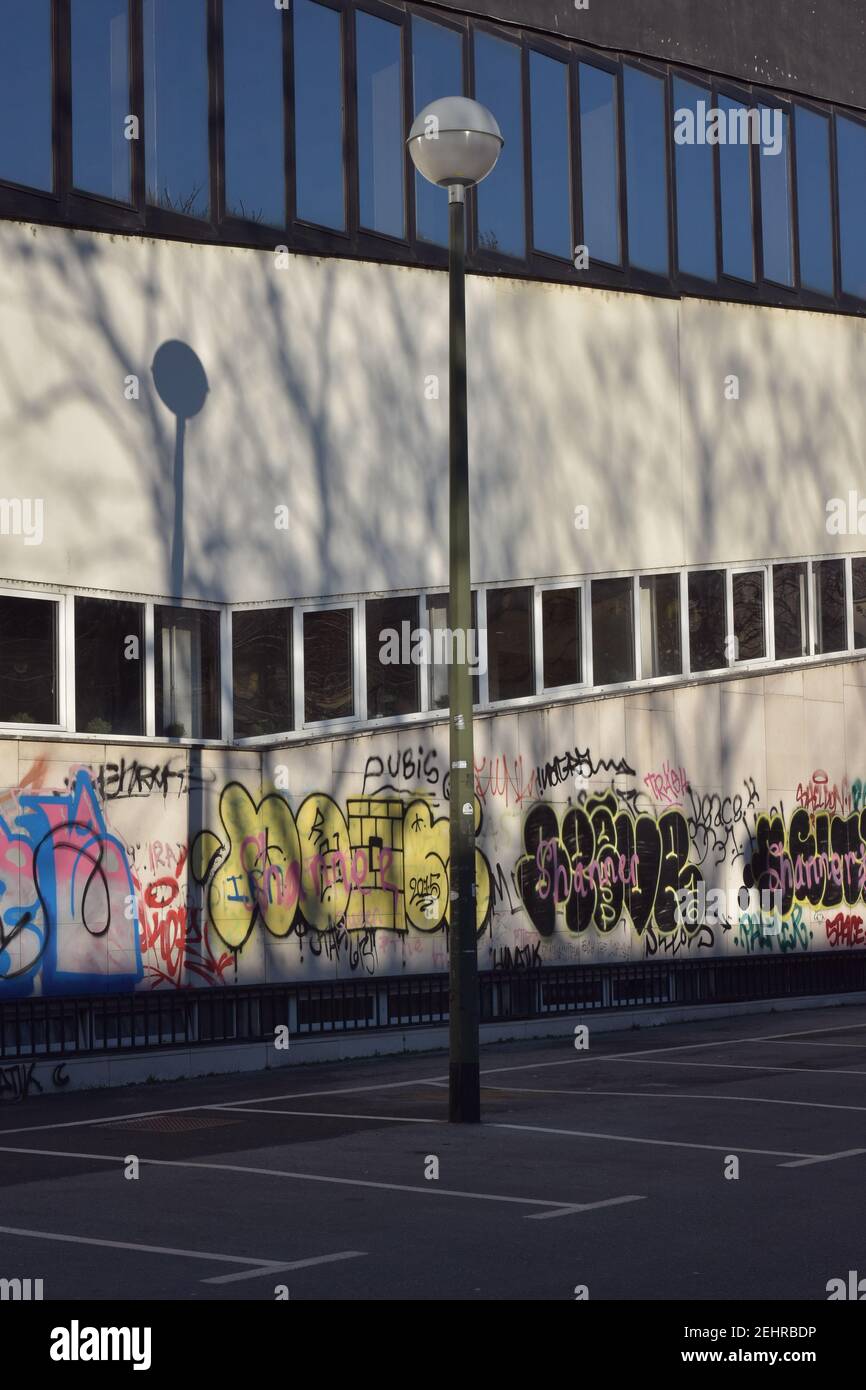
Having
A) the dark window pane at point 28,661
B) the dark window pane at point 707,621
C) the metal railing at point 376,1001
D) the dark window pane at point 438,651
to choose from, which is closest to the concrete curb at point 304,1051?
the metal railing at point 376,1001

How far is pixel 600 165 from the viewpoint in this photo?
77.1 ft

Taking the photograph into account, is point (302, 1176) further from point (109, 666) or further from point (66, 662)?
point (109, 666)

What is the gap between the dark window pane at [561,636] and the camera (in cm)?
2220

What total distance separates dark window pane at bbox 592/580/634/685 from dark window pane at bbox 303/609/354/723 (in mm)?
4217

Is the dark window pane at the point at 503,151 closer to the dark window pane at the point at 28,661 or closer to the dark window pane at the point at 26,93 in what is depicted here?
the dark window pane at the point at 26,93

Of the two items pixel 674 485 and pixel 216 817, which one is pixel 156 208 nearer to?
pixel 216 817

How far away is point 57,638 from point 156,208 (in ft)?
14.7

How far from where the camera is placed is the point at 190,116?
18.7 meters

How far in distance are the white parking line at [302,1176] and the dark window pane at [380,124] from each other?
11730 mm

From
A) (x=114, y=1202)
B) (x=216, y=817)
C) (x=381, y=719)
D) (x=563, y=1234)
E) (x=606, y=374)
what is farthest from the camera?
(x=606, y=374)

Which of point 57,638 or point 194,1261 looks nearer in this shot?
point 194,1261

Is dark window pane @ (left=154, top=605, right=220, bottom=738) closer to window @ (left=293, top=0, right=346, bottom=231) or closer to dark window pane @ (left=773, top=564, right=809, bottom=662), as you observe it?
window @ (left=293, top=0, right=346, bottom=231)

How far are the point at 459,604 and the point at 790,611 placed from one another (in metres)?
13.4
